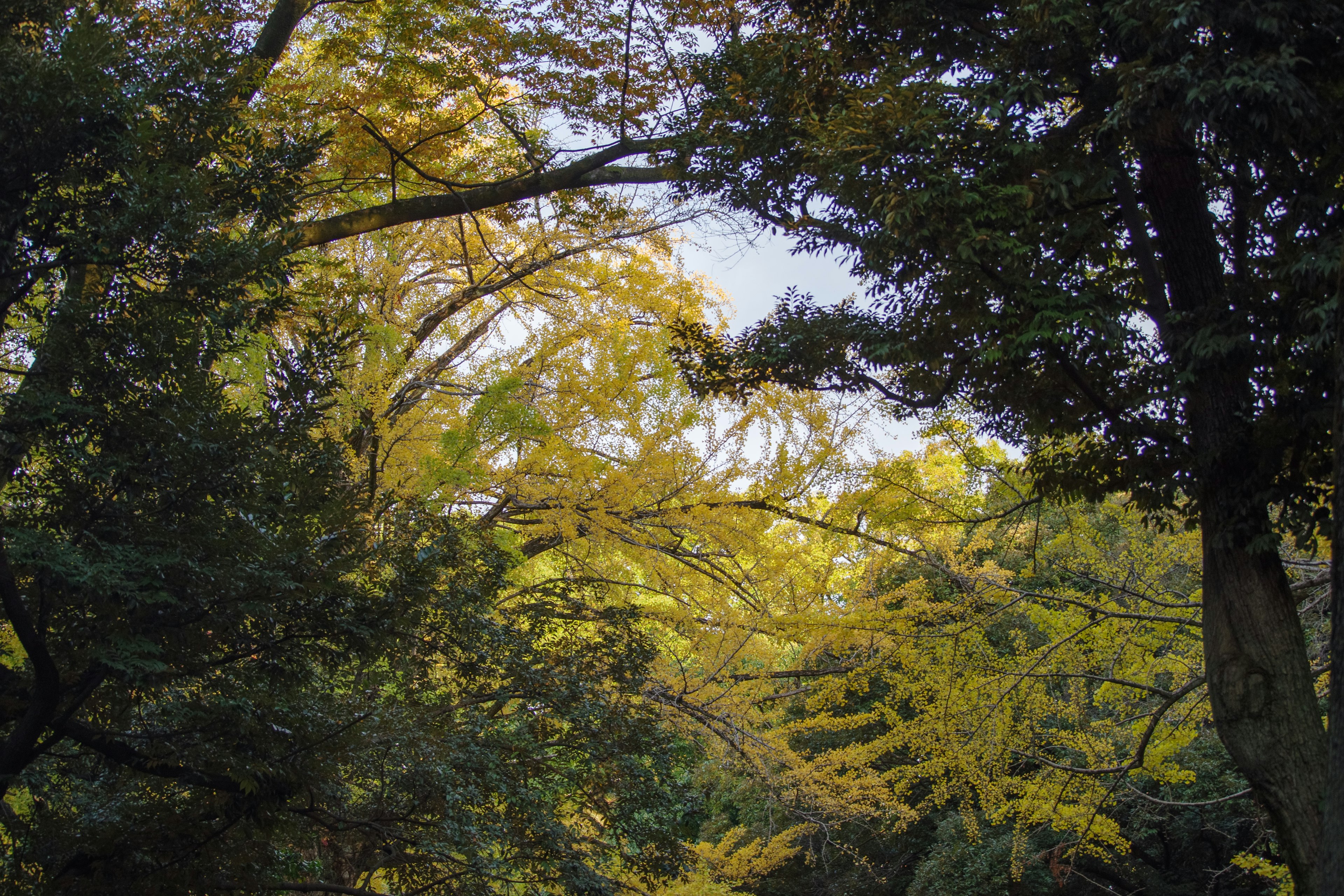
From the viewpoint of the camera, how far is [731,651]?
20.6 ft

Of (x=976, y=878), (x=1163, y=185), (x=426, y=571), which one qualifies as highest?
(x=1163, y=185)

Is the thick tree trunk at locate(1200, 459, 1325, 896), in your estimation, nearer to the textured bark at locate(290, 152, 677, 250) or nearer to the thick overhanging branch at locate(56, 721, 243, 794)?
the textured bark at locate(290, 152, 677, 250)

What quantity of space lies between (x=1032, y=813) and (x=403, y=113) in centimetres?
660

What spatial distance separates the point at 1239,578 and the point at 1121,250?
6.46 ft

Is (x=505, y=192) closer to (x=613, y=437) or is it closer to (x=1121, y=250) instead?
(x=613, y=437)

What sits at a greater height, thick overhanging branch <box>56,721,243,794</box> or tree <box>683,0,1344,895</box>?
tree <box>683,0,1344,895</box>

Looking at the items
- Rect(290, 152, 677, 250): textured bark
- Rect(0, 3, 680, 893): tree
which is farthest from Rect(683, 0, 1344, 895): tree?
Rect(0, 3, 680, 893): tree

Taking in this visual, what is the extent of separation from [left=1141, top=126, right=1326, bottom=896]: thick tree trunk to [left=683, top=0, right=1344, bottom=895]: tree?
0.01 m

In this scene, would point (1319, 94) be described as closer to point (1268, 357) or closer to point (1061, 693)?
point (1268, 357)

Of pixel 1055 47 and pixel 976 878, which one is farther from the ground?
pixel 1055 47

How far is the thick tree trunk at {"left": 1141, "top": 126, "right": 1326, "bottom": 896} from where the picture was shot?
3633 millimetres

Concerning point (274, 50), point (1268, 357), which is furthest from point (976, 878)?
point (274, 50)

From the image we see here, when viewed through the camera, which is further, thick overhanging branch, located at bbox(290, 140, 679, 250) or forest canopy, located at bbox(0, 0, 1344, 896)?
thick overhanging branch, located at bbox(290, 140, 679, 250)

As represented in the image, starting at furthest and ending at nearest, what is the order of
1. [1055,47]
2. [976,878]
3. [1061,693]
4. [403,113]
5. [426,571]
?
[976,878]
[1061,693]
[403,113]
[426,571]
[1055,47]
